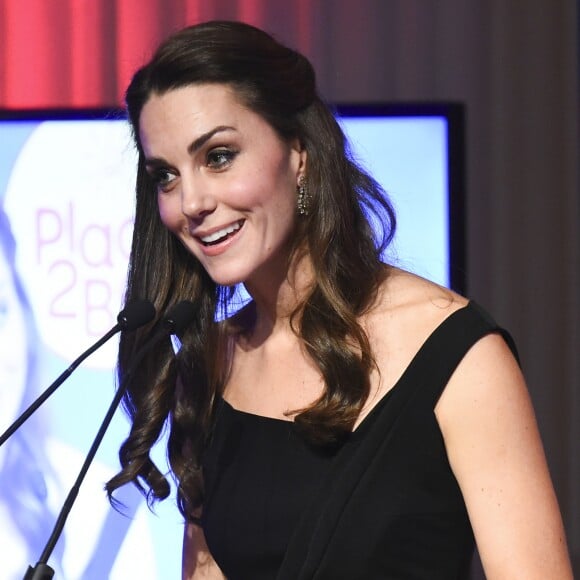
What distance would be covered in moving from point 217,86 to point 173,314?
0.39 metres

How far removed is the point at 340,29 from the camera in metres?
2.82

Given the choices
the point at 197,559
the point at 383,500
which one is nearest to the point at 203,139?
the point at 383,500

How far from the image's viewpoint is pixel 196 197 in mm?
1572

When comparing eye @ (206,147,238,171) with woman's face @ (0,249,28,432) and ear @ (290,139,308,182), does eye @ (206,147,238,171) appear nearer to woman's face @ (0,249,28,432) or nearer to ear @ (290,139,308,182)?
ear @ (290,139,308,182)

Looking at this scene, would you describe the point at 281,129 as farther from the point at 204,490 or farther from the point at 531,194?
the point at 531,194

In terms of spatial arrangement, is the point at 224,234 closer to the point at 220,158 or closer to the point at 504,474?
the point at 220,158

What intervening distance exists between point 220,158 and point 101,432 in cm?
50

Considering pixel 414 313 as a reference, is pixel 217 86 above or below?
above

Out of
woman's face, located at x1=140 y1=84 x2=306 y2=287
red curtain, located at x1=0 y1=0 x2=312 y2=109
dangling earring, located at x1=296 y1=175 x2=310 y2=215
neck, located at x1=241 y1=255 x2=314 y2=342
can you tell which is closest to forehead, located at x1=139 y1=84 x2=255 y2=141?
woman's face, located at x1=140 y1=84 x2=306 y2=287

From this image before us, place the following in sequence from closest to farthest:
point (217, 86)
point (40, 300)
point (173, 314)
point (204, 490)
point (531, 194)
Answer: point (173, 314), point (217, 86), point (204, 490), point (40, 300), point (531, 194)

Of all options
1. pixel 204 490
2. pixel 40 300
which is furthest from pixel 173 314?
pixel 40 300

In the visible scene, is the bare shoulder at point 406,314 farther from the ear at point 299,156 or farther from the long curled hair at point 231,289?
the ear at point 299,156

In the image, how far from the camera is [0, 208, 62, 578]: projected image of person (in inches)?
94.3

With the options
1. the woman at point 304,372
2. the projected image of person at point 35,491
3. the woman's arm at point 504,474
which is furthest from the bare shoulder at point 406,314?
the projected image of person at point 35,491
